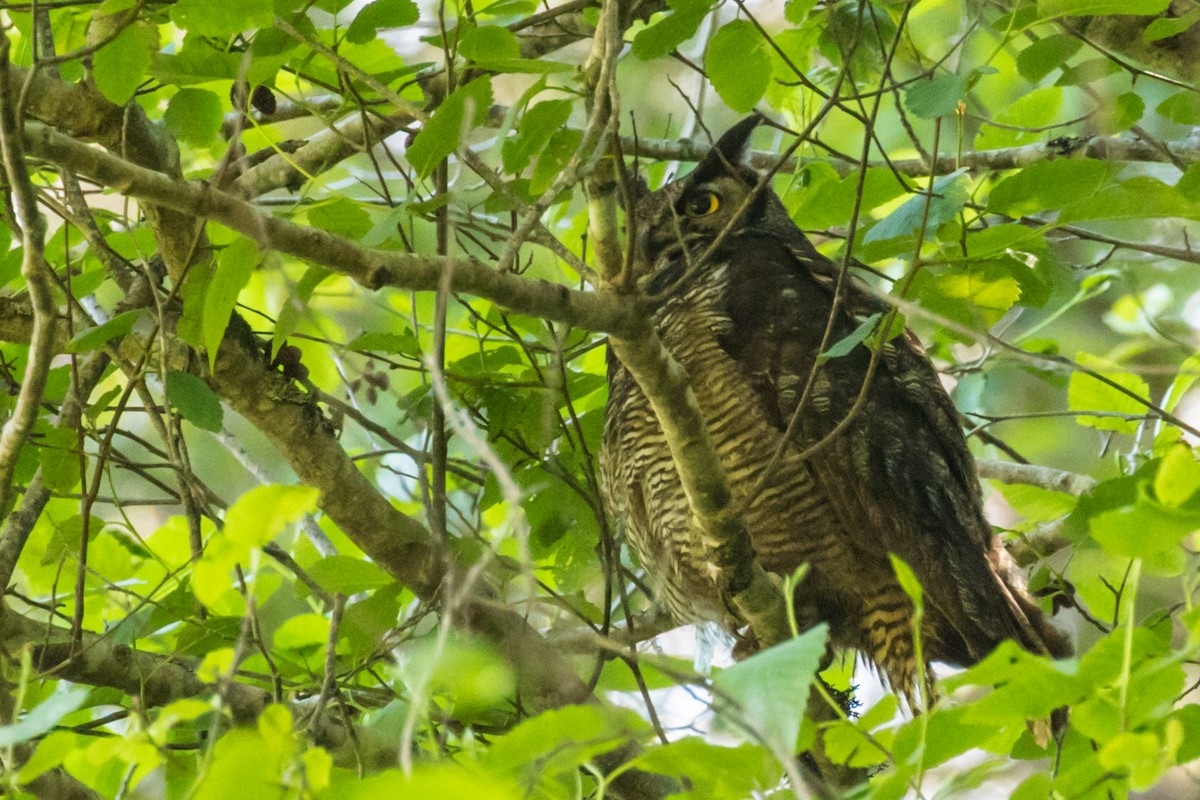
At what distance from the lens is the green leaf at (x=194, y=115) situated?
2264mm

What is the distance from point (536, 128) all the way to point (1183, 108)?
178 cm

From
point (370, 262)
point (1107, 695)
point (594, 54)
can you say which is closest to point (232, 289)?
point (370, 262)

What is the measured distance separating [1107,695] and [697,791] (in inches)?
18.6

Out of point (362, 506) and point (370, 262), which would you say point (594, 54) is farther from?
point (362, 506)

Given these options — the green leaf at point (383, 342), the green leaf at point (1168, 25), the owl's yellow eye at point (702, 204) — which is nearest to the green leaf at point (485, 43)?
the green leaf at point (383, 342)

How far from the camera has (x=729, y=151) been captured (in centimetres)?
380

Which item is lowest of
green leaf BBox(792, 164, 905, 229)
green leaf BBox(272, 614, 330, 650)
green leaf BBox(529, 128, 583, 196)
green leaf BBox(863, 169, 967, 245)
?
green leaf BBox(272, 614, 330, 650)

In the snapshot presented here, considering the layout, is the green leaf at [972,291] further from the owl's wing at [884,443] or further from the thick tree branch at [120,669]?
the thick tree branch at [120,669]

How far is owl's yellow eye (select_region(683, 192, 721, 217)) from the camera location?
12.2 feet

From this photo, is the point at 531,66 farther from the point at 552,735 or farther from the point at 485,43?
the point at 552,735

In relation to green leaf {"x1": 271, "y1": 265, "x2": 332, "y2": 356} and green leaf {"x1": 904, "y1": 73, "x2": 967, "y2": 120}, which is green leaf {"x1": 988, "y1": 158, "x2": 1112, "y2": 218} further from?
green leaf {"x1": 271, "y1": 265, "x2": 332, "y2": 356}

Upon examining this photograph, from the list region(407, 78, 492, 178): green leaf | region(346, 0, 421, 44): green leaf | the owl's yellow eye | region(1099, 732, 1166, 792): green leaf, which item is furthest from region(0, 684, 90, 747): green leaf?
the owl's yellow eye

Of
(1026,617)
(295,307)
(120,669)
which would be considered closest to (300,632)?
(120,669)

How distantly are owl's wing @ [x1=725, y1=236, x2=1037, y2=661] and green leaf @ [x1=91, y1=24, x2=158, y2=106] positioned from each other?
164 cm
